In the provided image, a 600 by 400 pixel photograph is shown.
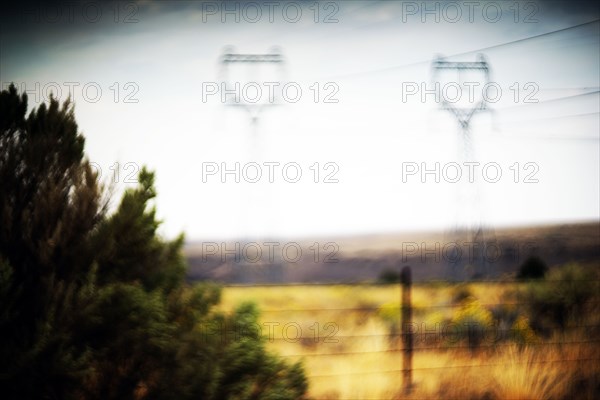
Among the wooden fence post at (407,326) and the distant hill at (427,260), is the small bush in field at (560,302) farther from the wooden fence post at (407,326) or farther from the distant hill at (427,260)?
the distant hill at (427,260)

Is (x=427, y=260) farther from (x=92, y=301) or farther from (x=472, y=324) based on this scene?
(x=92, y=301)

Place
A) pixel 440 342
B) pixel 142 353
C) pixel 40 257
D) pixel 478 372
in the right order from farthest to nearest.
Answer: pixel 440 342 → pixel 478 372 → pixel 142 353 → pixel 40 257

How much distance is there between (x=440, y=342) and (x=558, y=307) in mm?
2285

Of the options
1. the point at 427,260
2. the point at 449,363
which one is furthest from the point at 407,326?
the point at 427,260

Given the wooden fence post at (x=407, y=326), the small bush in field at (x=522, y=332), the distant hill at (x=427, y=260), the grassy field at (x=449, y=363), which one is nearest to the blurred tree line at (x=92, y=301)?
the grassy field at (x=449, y=363)

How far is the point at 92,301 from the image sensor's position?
2.88m

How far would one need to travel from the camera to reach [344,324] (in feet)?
37.7

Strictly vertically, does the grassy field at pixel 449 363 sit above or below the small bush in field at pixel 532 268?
below

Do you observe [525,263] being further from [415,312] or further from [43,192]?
[43,192]

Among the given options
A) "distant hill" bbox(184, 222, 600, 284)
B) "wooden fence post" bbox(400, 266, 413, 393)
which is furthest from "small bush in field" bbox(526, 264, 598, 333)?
"distant hill" bbox(184, 222, 600, 284)

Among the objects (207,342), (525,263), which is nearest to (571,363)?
(207,342)

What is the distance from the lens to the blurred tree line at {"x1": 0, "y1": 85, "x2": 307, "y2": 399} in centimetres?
277

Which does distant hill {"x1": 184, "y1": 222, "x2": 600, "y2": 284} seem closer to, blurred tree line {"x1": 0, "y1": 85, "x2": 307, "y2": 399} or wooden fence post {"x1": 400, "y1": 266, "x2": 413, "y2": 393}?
wooden fence post {"x1": 400, "y1": 266, "x2": 413, "y2": 393}

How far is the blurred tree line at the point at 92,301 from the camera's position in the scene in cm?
277
